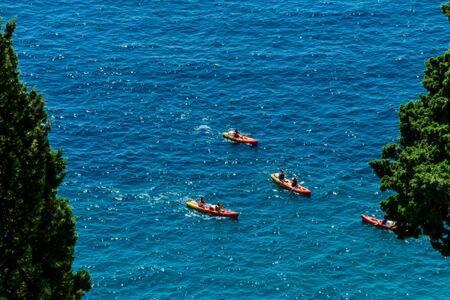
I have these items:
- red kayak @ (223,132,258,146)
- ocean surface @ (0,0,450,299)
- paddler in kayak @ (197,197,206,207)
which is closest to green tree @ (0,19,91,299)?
ocean surface @ (0,0,450,299)

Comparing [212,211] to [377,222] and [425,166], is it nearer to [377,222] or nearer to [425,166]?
[377,222]

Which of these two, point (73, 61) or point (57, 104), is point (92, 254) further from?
point (73, 61)

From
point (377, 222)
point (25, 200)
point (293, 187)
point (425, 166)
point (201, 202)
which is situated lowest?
point (377, 222)

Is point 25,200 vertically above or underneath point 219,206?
above

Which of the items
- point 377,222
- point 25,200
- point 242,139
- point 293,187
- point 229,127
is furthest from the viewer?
point 229,127

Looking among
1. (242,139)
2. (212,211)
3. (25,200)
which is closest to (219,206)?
(212,211)

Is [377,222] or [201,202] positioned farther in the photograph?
[201,202]

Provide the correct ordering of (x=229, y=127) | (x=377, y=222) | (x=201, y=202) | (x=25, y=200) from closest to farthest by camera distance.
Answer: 1. (x=25, y=200)
2. (x=377, y=222)
3. (x=201, y=202)
4. (x=229, y=127)
